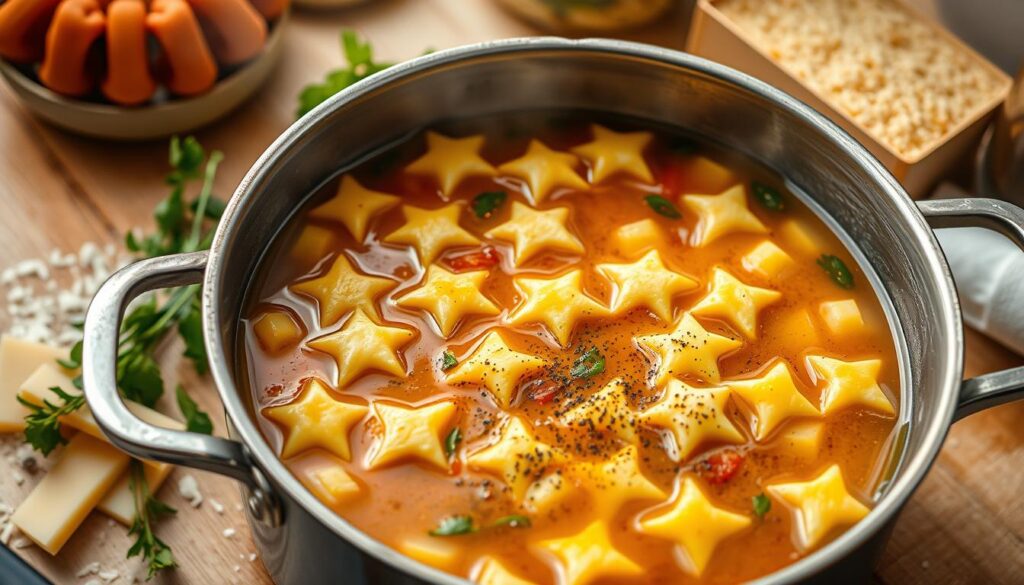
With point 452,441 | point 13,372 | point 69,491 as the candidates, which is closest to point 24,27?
point 13,372

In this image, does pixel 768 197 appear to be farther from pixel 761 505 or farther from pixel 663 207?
pixel 761 505

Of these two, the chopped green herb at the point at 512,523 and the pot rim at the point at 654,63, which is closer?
the pot rim at the point at 654,63

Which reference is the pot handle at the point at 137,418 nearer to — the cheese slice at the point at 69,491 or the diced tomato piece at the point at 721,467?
the cheese slice at the point at 69,491

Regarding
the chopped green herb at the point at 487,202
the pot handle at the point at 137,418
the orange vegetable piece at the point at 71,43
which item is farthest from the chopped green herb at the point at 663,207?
the orange vegetable piece at the point at 71,43

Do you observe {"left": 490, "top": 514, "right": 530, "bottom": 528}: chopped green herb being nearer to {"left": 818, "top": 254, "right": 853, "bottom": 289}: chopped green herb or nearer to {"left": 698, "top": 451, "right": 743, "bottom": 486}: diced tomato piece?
{"left": 698, "top": 451, "right": 743, "bottom": 486}: diced tomato piece

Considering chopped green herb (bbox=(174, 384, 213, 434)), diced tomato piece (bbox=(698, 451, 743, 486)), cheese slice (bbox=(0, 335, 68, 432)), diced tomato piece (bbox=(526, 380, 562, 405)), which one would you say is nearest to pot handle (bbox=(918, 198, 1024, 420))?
diced tomato piece (bbox=(698, 451, 743, 486))

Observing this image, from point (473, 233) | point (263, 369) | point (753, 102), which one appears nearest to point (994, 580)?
point (753, 102)
